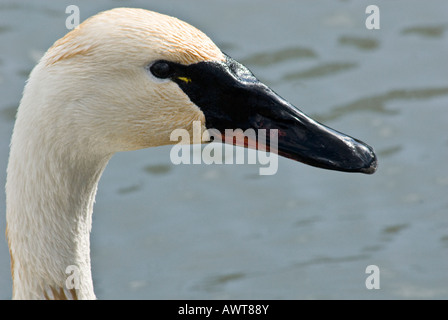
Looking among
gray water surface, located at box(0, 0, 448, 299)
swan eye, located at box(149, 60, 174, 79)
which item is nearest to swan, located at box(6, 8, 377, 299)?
swan eye, located at box(149, 60, 174, 79)

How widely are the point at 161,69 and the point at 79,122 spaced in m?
0.44

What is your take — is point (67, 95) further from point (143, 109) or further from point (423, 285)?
point (423, 285)

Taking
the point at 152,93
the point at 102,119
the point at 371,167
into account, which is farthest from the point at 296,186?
the point at 102,119

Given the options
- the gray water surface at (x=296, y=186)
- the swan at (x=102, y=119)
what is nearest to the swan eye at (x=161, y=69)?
the swan at (x=102, y=119)

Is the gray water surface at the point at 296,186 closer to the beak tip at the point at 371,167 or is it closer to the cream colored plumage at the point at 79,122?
the cream colored plumage at the point at 79,122

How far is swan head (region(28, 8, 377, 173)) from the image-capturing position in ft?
11.9

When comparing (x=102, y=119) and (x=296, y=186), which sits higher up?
(x=296, y=186)

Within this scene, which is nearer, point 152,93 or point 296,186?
point 152,93

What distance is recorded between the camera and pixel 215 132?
13.0 feet

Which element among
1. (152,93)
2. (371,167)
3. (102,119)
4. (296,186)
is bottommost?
(371,167)

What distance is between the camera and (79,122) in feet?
12.0

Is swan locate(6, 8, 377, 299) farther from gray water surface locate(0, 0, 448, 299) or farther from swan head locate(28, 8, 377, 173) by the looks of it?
gray water surface locate(0, 0, 448, 299)

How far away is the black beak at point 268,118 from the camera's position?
12.7ft

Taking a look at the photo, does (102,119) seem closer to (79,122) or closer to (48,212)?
(79,122)
